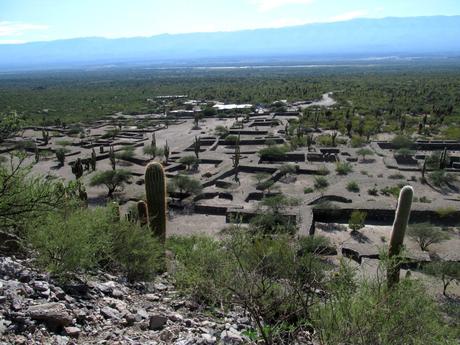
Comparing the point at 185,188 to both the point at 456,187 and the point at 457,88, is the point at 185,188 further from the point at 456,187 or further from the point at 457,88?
the point at 457,88

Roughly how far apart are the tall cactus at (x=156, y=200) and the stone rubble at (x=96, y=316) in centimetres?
478

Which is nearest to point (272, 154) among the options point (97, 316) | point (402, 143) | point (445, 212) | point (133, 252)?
point (402, 143)

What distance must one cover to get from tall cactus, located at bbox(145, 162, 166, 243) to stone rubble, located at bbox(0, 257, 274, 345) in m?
4.78

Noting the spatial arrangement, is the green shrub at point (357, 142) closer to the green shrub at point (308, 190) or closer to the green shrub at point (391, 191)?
the green shrub at point (391, 191)

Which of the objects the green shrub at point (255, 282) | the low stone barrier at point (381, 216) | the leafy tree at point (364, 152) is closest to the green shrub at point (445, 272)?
the green shrub at point (255, 282)

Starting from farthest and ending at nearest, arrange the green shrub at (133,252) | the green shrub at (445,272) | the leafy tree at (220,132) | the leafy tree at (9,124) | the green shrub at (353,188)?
the leafy tree at (220,132)
the green shrub at (353,188)
the green shrub at (445,272)
the green shrub at (133,252)
the leafy tree at (9,124)

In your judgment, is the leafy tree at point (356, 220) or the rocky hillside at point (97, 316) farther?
the leafy tree at point (356, 220)

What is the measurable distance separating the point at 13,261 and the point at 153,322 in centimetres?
317

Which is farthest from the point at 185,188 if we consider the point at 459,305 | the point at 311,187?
the point at 459,305

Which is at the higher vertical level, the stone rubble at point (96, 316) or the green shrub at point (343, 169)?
the stone rubble at point (96, 316)

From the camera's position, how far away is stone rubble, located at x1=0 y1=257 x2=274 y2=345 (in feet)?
21.3

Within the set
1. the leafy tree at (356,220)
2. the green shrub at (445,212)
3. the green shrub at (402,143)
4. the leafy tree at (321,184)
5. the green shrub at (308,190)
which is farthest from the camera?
the green shrub at (402,143)

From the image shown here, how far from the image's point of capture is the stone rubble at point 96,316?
21.3ft

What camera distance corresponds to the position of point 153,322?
768 centimetres
